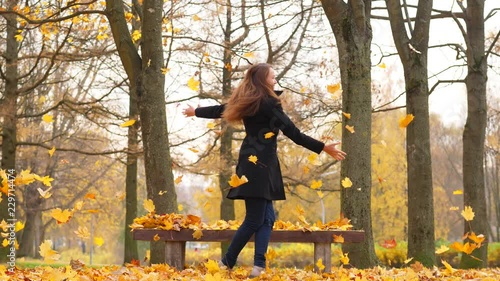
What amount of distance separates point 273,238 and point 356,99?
2444 mm

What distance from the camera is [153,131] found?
938 cm

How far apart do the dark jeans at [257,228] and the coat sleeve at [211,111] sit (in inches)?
36.5

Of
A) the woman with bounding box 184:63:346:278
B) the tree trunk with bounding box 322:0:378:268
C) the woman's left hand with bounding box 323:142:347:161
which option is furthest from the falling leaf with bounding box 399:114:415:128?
the woman with bounding box 184:63:346:278

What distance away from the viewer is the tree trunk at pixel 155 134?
9.31 meters

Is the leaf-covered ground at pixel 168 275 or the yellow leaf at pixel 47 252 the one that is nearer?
the leaf-covered ground at pixel 168 275

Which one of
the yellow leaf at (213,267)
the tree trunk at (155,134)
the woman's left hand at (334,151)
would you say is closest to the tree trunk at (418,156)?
the tree trunk at (155,134)

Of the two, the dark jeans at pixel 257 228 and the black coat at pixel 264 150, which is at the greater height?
the black coat at pixel 264 150

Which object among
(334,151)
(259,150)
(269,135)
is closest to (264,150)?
(259,150)

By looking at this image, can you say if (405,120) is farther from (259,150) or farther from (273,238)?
(259,150)

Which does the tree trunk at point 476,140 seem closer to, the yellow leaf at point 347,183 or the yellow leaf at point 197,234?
the yellow leaf at point 347,183

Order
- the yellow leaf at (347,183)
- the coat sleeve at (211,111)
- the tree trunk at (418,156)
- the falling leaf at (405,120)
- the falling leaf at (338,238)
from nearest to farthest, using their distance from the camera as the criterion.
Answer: the falling leaf at (338,238)
the coat sleeve at (211,111)
the yellow leaf at (347,183)
the falling leaf at (405,120)
the tree trunk at (418,156)

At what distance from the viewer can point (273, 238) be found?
6.78 metres

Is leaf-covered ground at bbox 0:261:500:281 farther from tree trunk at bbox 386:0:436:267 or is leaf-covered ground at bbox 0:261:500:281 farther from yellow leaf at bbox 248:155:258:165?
tree trunk at bbox 386:0:436:267

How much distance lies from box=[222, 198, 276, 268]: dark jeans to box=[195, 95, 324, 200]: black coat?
4.7 inches
